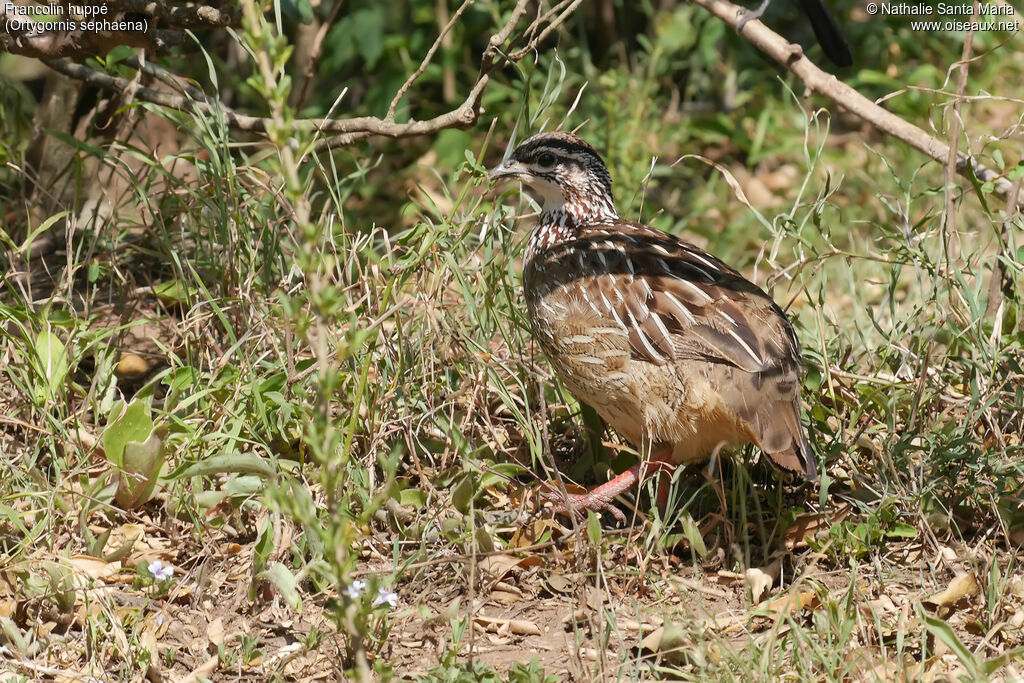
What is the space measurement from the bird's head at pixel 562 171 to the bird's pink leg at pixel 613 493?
1.29 metres

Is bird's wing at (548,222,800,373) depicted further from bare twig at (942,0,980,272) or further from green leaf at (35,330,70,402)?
green leaf at (35,330,70,402)

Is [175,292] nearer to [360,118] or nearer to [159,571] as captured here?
[360,118]

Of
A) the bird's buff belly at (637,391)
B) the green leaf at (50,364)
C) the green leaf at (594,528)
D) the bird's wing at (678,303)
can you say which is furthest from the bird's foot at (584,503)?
the green leaf at (50,364)

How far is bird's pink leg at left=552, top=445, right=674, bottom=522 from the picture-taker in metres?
4.20

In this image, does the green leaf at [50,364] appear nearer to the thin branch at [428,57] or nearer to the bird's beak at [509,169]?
the thin branch at [428,57]

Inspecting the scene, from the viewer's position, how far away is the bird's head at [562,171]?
4934 millimetres

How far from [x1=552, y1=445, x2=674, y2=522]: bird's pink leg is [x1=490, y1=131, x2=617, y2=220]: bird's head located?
50.8 inches

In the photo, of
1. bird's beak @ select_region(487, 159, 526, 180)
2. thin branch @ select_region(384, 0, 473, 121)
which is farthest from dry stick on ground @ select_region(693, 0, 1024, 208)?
thin branch @ select_region(384, 0, 473, 121)

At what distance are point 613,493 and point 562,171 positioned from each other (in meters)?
Result: 1.52

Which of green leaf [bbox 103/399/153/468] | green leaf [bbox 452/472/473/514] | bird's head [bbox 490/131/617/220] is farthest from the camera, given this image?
bird's head [bbox 490/131/617/220]

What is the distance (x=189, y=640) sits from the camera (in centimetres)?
362

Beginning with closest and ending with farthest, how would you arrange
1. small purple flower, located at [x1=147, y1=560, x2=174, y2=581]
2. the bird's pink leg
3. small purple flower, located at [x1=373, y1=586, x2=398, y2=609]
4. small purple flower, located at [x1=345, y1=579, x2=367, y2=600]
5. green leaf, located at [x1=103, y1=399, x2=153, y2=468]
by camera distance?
small purple flower, located at [x1=373, y1=586, x2=398, y2=609], small purple flower, located at [x1=345, y1=579, x2=367, y2=600], small purple flower, located at [x1=147, y1=560, x2=174, y2=581], green leaf, located at [x1=103, y1=399, x2=153, y2=468], the bird's pink leg

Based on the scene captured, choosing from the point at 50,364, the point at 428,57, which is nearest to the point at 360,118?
the point at 428,57

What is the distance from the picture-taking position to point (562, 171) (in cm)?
498
